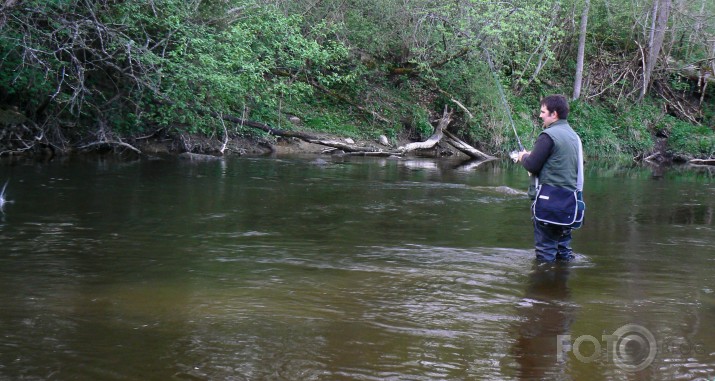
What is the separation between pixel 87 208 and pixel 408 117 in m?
17.0

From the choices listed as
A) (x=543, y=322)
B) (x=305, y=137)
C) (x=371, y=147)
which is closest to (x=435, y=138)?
(x=371, y=147)

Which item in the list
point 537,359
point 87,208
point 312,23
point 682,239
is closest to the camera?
point 537,359

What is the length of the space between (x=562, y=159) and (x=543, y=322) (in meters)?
2.14

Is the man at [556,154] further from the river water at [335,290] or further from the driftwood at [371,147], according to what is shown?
the driftwood at [371,147]

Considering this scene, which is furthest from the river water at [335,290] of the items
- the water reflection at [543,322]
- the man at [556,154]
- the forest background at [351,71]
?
the forest background at [351,71]

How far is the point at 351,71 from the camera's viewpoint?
25578 millimetres

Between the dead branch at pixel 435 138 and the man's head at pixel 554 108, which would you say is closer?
A: the man's head at pixel 554 108

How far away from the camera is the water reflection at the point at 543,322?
4.59 m

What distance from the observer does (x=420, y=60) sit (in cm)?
2606

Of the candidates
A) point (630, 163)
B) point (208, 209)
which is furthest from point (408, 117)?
point (208, 209)

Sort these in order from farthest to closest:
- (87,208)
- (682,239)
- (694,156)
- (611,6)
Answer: (611,6), (694,156), (87,208), (682,239)

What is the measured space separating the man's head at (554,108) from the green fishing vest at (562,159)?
0.10 metres

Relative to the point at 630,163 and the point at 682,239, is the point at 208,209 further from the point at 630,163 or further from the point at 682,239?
the point at 630,163

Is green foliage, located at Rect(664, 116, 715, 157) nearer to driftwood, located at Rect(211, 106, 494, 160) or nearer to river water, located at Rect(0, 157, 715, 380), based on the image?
driftwood, located at Rect(211, 106, 494, 160)
